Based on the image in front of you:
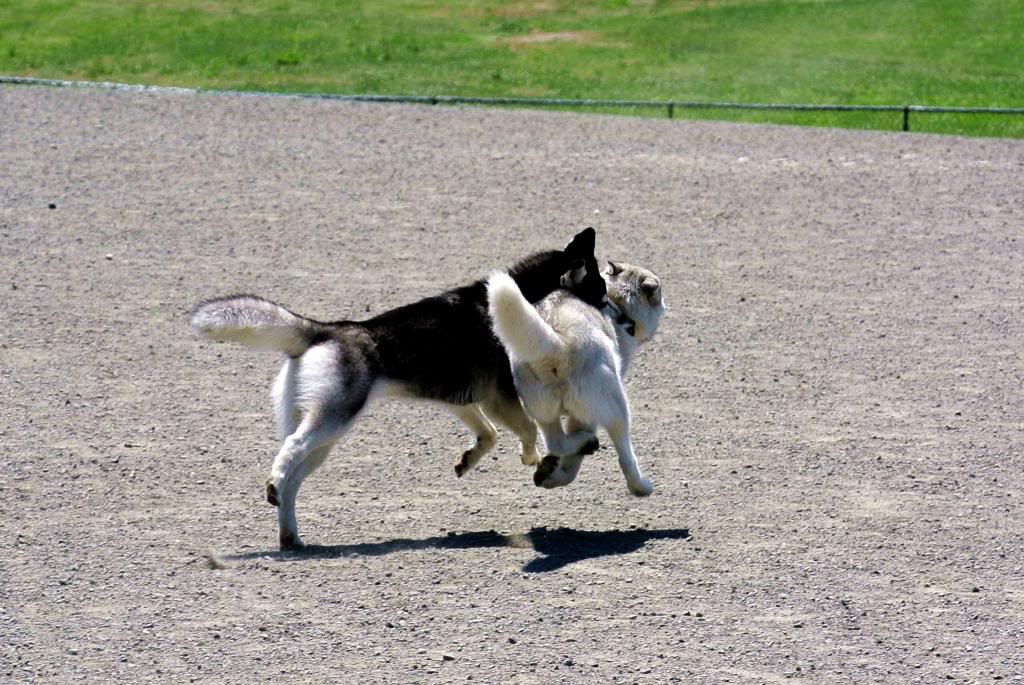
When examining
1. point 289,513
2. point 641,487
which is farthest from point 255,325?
point 641,487

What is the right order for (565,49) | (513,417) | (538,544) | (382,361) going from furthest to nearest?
1. (565,49)
2. (513,417)
3. (382,361)
4. (538,544)

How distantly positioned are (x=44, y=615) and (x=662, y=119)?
14592mm

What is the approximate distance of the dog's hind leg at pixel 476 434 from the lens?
27.1 ft

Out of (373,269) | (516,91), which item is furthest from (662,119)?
(373,269)

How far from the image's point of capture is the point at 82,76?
25828 mm

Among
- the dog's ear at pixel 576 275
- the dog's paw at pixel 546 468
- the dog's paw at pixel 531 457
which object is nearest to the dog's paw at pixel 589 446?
the dog's paw at pixel 546 468

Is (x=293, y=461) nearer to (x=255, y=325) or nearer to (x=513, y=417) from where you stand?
(x=255, y=325)

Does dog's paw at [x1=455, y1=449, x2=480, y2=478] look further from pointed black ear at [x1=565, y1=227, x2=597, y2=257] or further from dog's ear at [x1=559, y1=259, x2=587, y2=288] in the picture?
pointed black ear at [x1=565, y1=227, x2=597, y2=257]

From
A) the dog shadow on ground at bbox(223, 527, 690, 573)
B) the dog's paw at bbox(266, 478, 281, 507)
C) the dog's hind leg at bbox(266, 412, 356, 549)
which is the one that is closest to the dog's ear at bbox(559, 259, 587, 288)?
the dog shadow on ground at bbox(223, 527, 690, 573)

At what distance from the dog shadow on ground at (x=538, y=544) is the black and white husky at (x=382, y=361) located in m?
0.20

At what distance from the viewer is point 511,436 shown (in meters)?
9.71

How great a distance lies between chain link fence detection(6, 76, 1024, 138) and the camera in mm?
20250

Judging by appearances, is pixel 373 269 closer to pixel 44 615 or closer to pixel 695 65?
pixel 44 615

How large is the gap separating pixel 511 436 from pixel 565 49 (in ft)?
67.3
